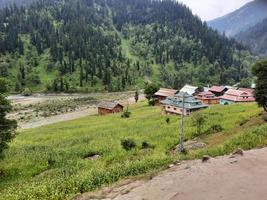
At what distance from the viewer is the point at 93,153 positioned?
55469 mm

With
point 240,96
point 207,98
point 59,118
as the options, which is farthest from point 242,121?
point 59,118

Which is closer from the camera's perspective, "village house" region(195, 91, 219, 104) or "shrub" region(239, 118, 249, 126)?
"shrub" region(239, 118, 249, 126)

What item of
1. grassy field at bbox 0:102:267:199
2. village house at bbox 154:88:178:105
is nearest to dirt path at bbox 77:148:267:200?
grassy field at bbox 0:102:267:199

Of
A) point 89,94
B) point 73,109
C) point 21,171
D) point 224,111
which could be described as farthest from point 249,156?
point 89,94

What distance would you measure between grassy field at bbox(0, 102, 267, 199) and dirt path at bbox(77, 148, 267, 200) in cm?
351

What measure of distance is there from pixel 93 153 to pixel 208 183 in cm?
2780

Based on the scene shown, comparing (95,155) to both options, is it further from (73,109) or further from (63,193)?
(73,109)

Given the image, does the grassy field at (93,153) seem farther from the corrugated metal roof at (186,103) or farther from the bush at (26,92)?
the bush at (26,92)

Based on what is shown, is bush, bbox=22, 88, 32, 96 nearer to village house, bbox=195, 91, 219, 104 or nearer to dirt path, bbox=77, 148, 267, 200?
village house, bbox=195, 91, 219, 104

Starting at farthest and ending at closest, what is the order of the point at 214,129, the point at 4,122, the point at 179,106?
Result: the point at 179,106, the point at 214,129, the point at 4,122

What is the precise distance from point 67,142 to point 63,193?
34.7 metres

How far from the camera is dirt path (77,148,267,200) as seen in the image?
27.8 metres

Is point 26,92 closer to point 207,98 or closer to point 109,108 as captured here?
point 109,108

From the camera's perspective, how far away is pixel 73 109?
478 ft
